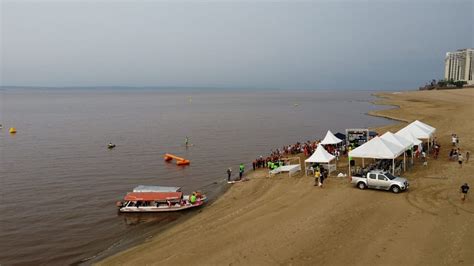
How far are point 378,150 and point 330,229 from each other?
8.61m

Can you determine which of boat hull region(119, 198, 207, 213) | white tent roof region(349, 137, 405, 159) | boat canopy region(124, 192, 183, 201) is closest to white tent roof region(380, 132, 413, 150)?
white tent roof region(349, 137, 405, 159)

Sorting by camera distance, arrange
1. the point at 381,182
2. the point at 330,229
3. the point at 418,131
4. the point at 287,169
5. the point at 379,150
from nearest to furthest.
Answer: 1. the point at 330,229
2. the point at 381,182
3. the point at 379,150
4. the point at 287,169
5. the point at 418,131

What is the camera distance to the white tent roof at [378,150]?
75.2ft

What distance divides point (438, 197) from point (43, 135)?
55.4m

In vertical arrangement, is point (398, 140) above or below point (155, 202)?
above

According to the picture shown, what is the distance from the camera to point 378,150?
23.2 m

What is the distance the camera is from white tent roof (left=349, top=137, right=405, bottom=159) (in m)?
22.9

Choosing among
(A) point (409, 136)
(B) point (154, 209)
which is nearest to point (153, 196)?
(B) point (154, 209)

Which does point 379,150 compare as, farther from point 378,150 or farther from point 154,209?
point 154,209

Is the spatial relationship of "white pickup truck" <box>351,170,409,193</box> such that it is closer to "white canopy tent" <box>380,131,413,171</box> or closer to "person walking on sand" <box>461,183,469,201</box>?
"person walking on sand" <box>461,183,469,201</box>

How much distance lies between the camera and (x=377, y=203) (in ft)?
63.0

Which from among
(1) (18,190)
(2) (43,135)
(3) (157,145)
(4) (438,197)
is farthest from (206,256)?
(2) (43,135)

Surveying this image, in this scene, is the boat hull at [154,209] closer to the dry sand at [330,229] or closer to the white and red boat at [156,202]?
the white and red boat at [156,202]

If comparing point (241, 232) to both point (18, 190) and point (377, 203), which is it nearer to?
point (377, 203)
